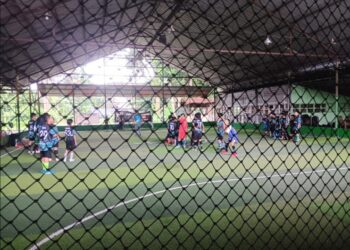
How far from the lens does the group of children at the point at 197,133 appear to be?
304 inches

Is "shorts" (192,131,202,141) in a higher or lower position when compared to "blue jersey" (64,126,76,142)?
lower

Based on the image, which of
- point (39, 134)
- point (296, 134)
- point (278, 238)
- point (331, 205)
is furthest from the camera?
point (296, 134)

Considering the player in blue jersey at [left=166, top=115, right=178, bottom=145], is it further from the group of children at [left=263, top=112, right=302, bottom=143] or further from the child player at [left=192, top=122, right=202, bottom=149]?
the group of children at [left=263, top=112, right=302, bottom=143]

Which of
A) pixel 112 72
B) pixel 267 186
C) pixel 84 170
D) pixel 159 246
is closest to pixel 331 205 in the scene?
pixel 267 186

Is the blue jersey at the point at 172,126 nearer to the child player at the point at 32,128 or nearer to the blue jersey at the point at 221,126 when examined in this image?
the blue jersey at the point at 221,126

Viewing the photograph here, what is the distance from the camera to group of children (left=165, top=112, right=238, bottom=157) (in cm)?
773

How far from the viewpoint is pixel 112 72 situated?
63.8 feet

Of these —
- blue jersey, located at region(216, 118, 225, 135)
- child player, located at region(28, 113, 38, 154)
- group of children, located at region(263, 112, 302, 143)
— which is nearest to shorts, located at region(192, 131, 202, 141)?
blue jersey, located at region(216, 118, 225, 135)

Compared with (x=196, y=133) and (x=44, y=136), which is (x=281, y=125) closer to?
(x=196, y=133)

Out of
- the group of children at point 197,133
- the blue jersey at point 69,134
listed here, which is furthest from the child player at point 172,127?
the blue jersey at point 69,134

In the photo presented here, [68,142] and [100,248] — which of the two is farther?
[68,142]

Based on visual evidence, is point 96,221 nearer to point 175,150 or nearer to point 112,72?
point 175,150

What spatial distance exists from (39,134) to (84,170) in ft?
3.43

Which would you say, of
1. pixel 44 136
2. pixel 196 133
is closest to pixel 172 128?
pixel 196 133
